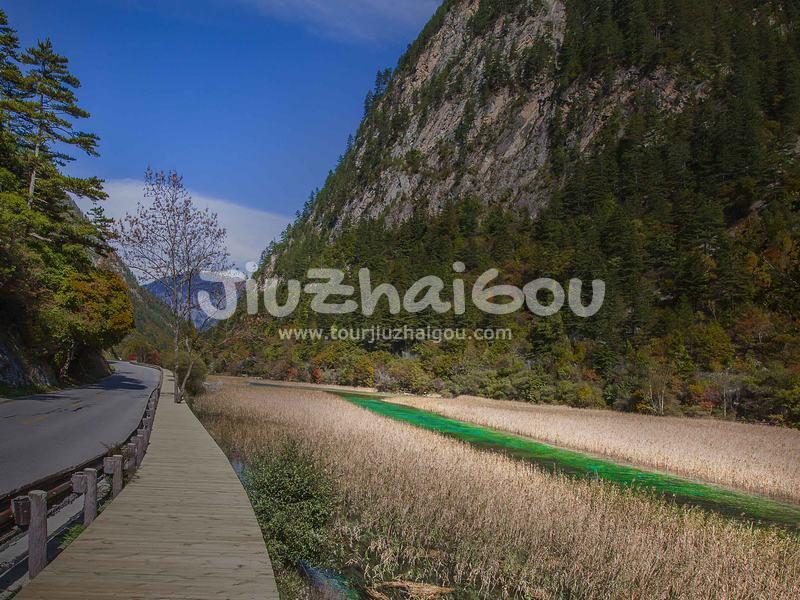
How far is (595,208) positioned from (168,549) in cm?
9733

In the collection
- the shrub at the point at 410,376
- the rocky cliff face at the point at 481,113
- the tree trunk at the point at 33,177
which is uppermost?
the rocky cliff face at the point at 481,113

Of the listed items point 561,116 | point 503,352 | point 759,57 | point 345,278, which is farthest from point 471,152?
point 503,352

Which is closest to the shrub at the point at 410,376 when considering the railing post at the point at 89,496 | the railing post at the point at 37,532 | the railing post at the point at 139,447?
the railing post at the point at 139,447

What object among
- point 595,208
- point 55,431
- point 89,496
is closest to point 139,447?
point 89,496

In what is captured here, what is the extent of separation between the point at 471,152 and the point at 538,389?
88735 millimetres

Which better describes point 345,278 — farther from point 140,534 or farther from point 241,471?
point 140,534

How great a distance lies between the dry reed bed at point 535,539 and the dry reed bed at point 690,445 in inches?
255

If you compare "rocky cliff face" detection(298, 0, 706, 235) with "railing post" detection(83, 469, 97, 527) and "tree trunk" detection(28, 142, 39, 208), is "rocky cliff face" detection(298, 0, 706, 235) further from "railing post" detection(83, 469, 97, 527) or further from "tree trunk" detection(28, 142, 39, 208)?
"railing post" detection(83, 469, 97, 527)

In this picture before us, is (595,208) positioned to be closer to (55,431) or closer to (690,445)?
(690,445)

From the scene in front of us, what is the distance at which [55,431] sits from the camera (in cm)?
1418

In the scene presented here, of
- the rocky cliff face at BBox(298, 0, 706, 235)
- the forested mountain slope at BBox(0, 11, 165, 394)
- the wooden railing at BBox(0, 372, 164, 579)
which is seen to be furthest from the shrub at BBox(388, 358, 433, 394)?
the wooden railing at BBox(0, 372, 164, 579)

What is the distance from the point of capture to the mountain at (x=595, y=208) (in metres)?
50.6

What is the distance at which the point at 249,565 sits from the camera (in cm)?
546

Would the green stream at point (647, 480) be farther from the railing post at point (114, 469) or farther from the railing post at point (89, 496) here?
the railing post at point (89, 496)
